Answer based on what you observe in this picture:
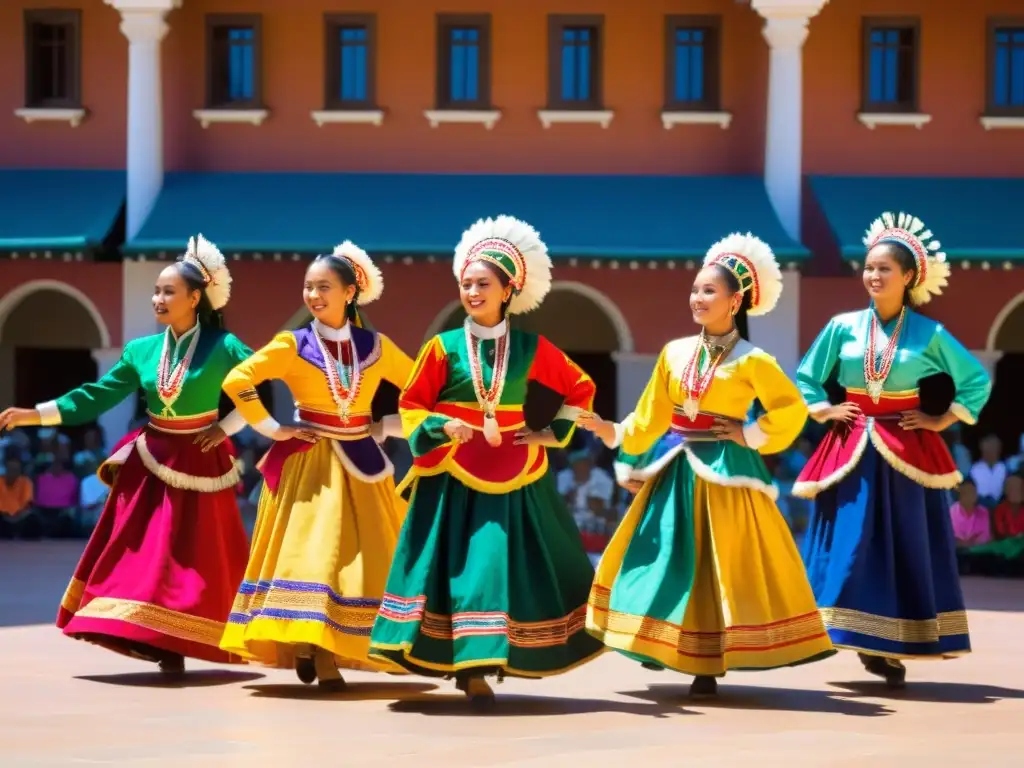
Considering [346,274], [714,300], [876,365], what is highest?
Result: [346,274]

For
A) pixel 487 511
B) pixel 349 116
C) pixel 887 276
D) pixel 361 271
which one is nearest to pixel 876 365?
pixel 887 276

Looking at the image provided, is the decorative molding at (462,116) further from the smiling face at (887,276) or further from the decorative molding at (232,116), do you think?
the smiling face at (887,276)

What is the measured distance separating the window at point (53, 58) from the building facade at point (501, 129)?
0.07 feet

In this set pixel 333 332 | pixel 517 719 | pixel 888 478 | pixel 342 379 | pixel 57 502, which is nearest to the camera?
pixel 517 719

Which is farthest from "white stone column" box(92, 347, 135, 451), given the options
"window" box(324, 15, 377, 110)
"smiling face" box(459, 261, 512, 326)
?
"smiling face" box(459, 261, 512, 326)

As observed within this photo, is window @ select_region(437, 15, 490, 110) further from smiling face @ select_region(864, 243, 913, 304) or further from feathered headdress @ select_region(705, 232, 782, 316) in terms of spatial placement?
feathered headdress @ select_region(705, 232, 782, 316)

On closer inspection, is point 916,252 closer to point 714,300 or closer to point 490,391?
point 714,300

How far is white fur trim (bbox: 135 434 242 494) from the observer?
29.8 ft

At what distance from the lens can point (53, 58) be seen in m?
19.8

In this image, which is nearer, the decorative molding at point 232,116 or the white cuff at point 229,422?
the white cuff at point 229,422

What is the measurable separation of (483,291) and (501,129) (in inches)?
444

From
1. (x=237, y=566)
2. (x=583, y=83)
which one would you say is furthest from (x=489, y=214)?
(x=237, y=566)

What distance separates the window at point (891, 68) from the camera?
63.5 feet

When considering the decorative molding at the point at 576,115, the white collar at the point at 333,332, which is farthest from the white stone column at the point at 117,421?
the white collar at the point at 333,332
